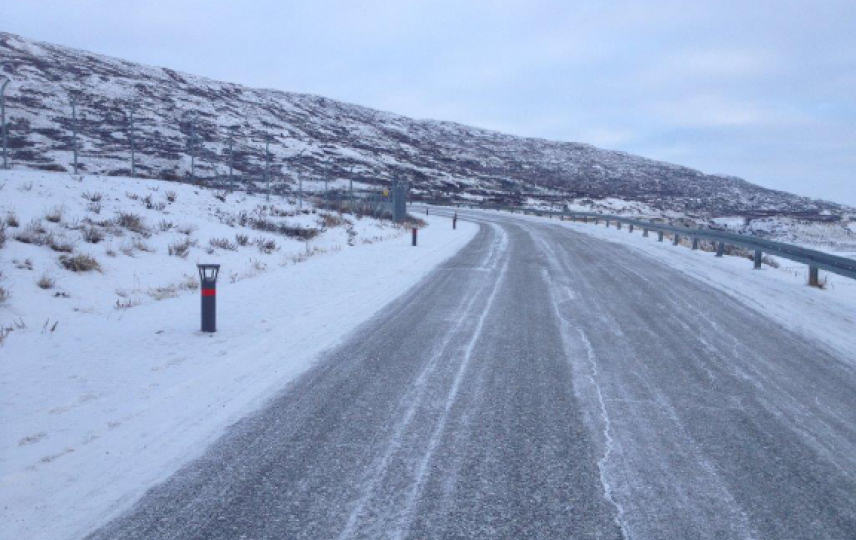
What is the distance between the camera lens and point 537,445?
4719 millimetres

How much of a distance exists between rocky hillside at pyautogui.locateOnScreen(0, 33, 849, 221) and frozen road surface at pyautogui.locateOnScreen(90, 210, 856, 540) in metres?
23.0

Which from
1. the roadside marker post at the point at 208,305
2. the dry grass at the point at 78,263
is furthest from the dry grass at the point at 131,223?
the roadside marker post at the point at 208,305

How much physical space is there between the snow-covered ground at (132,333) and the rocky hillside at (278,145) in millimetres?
12310

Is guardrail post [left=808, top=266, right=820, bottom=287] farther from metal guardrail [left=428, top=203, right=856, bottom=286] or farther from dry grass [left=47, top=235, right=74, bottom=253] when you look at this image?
dry grass [left=47, top=235, right=74, bottom=253]

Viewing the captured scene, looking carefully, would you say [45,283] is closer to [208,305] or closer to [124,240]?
[208,305]

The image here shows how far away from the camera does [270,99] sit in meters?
97.2

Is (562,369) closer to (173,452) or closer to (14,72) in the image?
(173,452)

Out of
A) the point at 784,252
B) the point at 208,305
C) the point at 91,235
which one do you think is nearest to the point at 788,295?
the point at 784,252

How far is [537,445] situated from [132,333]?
6081mm

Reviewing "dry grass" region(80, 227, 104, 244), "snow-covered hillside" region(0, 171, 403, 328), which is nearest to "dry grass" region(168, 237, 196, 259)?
"snow-covered hillside" region(0, 171, 403, 328)

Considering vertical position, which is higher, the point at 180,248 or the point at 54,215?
the point at 54,215

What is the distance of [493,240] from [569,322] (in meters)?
16.7

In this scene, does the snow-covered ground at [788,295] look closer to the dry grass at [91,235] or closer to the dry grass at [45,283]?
the dry grass at [45,283]

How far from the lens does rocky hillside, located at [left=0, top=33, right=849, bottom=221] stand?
3944 centimetres
